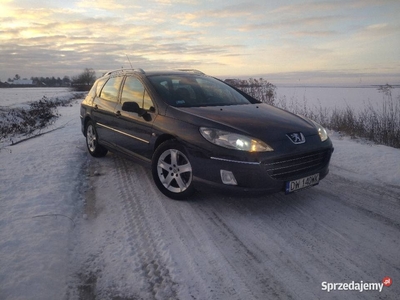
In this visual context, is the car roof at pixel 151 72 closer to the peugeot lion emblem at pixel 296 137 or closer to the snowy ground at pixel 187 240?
the snowy ground at pixel 187 240

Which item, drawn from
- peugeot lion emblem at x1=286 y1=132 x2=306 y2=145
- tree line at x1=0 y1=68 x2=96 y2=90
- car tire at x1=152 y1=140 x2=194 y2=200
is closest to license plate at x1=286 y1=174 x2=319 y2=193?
peugeot lion emblem at x1=286 y1=132 x2=306 y2=145

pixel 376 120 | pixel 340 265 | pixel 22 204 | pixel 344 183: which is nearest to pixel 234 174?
pixel 340 265

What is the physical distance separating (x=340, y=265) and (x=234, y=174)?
1295 millimetres

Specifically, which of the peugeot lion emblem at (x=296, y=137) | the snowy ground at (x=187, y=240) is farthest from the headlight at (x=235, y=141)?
the snowy ground at (x=187, y=240)

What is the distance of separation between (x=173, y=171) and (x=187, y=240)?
3.71 feet

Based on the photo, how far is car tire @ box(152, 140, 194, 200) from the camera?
3.68 metres

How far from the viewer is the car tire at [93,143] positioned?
5.88 m

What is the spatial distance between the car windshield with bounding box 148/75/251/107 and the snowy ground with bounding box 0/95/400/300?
133cm

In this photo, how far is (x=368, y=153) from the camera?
6031mm

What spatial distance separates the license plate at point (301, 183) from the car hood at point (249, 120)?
0.51 metres

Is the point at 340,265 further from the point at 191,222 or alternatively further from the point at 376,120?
the point at 376,120

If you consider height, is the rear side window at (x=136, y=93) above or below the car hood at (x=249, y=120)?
above

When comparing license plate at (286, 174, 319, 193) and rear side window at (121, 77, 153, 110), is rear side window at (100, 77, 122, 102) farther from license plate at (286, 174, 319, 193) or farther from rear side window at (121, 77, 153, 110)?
license plate at (286, 174, 319, 193)
